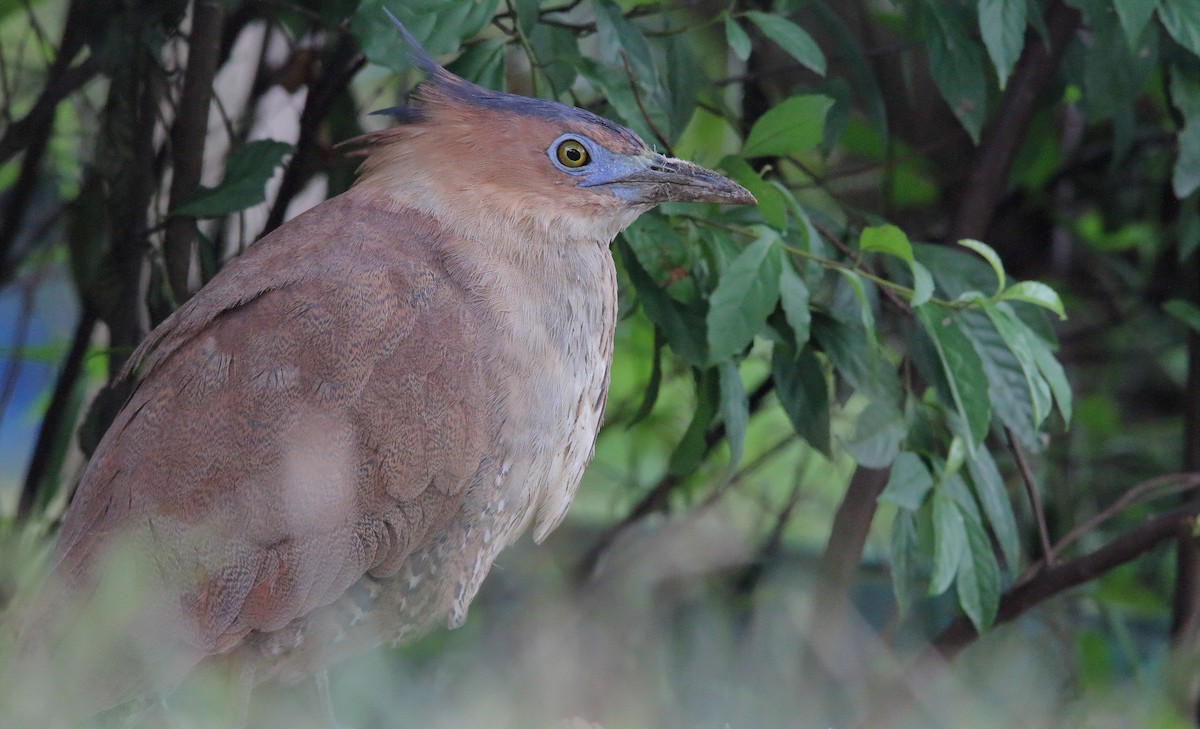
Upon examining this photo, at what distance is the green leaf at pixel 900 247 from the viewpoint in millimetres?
2312

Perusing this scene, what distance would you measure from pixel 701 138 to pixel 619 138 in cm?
181

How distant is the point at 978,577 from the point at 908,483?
0.91ft

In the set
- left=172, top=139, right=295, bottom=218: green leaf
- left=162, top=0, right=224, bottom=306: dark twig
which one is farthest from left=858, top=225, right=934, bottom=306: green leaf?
left=162, top=0, right=224, bottom=306: dark twig

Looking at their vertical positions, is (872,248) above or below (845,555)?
above

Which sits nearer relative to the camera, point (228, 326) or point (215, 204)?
point (228, 326)

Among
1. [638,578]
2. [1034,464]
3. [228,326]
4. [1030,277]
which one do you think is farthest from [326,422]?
[1030,277]

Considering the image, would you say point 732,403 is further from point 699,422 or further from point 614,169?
point 614,169

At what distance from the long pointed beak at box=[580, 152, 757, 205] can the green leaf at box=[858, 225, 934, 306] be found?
9.5 inches

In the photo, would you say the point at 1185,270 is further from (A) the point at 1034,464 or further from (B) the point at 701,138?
(B) the point at 701,138

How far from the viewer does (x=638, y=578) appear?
3688mm

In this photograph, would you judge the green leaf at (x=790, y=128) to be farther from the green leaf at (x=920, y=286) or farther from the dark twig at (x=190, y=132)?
the dark twig at (x=190, y=132)

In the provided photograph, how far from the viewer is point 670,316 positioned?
2613 mm

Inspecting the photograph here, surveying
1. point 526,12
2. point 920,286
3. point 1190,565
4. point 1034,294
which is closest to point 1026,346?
point 1034,294

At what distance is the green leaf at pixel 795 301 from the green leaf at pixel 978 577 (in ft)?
1.97
